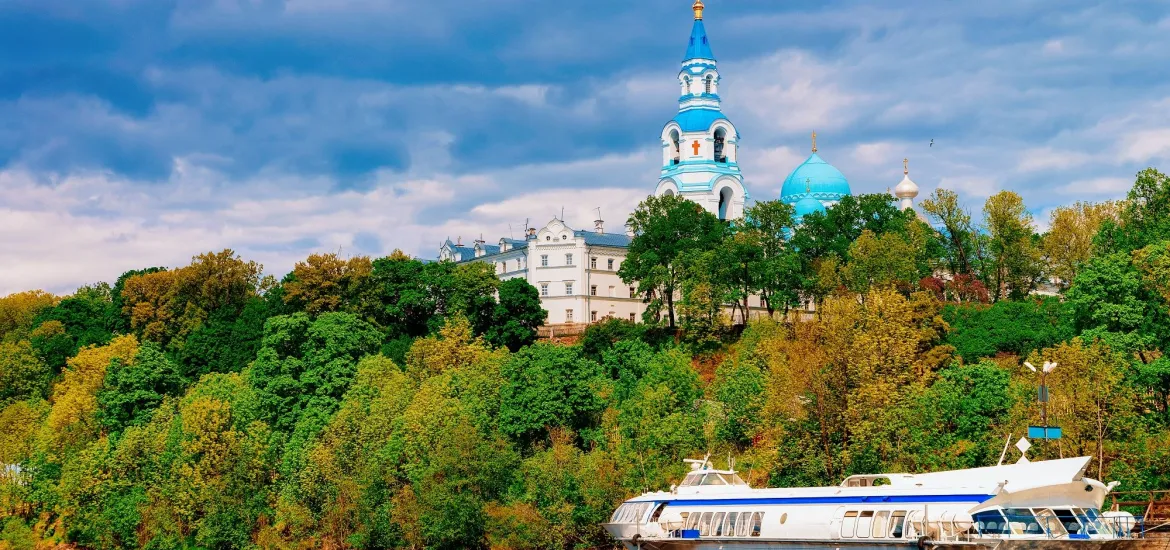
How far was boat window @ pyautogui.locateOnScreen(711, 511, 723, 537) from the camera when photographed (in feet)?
152

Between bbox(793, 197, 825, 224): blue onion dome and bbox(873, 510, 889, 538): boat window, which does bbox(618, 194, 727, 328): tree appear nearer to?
bbox(793, 197, 825, 224): blue onion dome

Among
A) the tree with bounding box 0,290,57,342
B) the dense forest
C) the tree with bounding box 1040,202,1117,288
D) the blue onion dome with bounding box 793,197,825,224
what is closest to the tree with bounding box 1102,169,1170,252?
the dense forest

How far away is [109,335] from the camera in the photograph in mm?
108125

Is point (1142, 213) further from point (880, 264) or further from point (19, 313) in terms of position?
point (19, 313)

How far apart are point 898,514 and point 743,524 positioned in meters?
6.70

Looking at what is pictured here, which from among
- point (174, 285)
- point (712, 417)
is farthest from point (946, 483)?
point (174, 285)

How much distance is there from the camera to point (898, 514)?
4056cm

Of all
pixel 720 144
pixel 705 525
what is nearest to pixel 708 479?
pixel 705 525

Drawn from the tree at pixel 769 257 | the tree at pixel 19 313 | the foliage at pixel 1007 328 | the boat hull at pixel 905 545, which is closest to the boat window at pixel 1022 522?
the boat hull at pixel 905 545

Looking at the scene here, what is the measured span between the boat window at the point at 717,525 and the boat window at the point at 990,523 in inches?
421

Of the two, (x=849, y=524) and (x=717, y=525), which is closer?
(x=849, y=524)

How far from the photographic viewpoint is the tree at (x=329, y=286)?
95938 mm

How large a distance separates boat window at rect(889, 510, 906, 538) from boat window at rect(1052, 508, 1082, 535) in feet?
16.0

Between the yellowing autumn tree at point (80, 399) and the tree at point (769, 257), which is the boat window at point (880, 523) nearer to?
the tree at point (769, 257)
